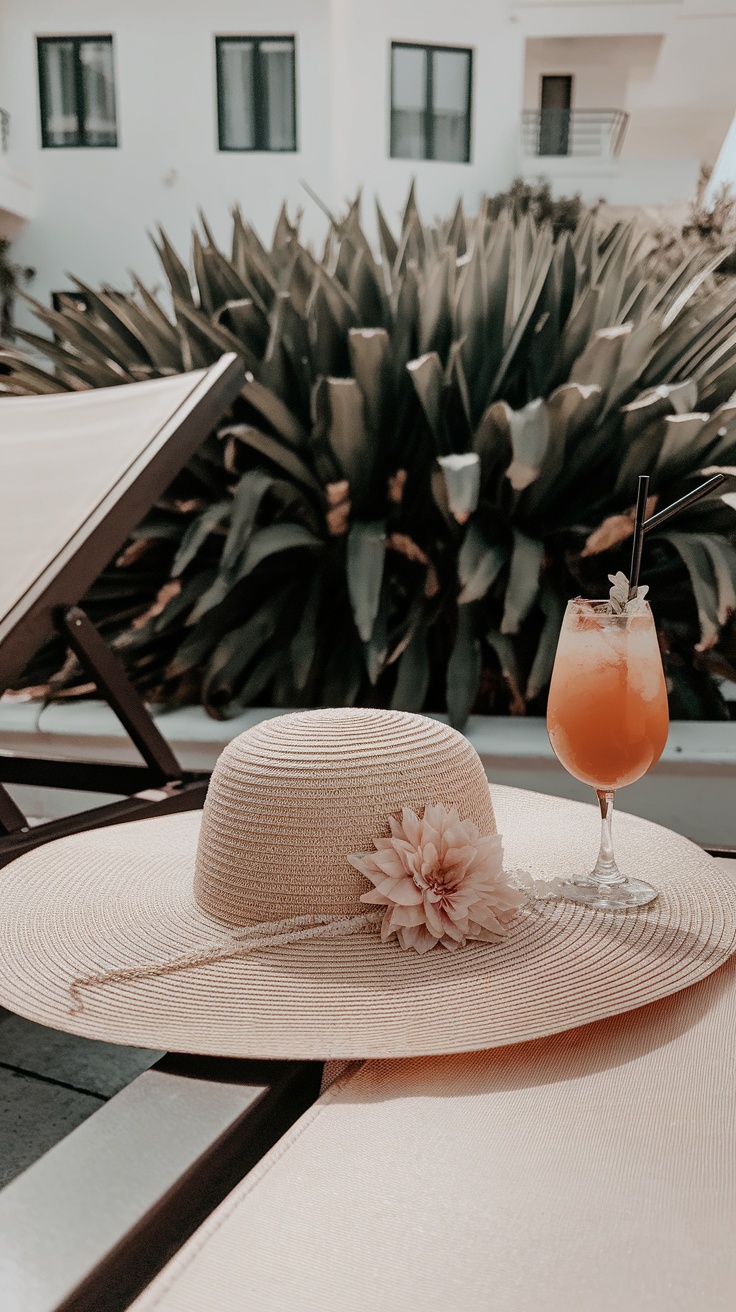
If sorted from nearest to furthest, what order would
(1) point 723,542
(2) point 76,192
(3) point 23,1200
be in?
(3) point 23,1200 < (1) point 723,542 < (2) point 76,192

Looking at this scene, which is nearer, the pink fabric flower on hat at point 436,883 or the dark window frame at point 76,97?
the pink fabric flower on hat at point 436,883

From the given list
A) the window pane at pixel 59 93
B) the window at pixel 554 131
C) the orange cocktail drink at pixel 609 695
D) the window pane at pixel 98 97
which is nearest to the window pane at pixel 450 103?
the window at pixel 554 131

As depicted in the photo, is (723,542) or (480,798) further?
(723,542)

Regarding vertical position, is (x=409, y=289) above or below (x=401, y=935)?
above

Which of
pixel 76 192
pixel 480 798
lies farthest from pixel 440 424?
pixel 76 192

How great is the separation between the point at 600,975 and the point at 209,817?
0.92 ft

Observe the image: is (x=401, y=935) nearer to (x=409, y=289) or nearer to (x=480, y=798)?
(x=480, y=798)

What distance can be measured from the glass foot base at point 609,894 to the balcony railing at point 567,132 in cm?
1463

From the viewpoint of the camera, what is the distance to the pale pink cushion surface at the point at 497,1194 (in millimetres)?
345

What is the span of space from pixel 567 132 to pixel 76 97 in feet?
21.7

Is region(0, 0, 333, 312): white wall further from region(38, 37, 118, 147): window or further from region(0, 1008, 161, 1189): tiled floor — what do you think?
region(0, 1008, 161, 1189): tiled floor

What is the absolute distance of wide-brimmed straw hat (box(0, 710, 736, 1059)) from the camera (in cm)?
52

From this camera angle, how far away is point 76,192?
38.7 ft

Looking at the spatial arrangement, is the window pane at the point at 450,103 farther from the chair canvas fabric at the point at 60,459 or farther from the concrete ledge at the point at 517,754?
the concrete ledge at the point at 517,754
